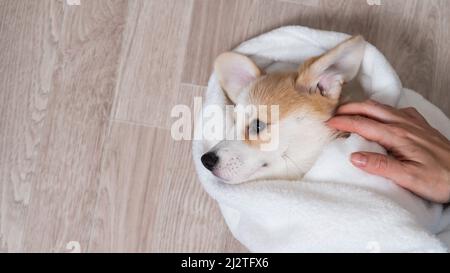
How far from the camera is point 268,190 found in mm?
1027

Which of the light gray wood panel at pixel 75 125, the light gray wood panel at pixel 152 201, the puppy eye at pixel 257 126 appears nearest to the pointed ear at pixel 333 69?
the puppy eye at pixel 257 126

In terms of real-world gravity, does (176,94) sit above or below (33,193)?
above

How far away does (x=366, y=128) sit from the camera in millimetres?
997

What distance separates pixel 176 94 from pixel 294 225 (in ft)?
1.71

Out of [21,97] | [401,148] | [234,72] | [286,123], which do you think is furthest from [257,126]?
[21,97]

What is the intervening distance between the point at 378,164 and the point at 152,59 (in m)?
0.70

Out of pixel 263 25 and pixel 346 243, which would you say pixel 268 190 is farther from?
pixel 263 25

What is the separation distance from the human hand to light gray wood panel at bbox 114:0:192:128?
1.69 ft

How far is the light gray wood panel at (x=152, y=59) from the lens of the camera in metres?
1.31

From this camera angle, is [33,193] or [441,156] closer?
[441,156]

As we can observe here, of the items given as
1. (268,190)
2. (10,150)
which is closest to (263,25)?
(268,190)

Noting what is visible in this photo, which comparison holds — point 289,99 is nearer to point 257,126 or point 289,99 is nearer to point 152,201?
point 257,126

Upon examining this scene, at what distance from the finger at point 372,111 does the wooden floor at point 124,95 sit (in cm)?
33

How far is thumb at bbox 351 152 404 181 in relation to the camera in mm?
969
